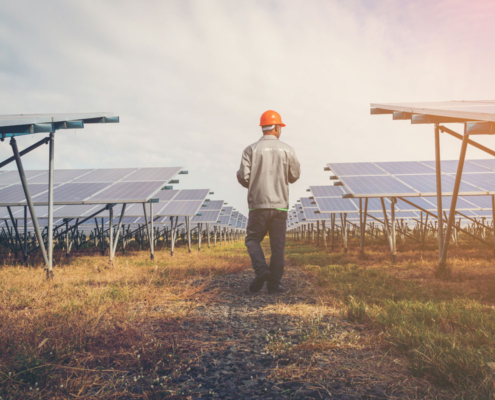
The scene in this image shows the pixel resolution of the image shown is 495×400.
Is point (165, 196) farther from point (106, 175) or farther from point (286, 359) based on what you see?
point (286, 359)

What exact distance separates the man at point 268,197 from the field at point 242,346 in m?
0.54

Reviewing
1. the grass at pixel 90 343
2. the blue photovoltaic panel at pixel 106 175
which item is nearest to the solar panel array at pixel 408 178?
the grass at pixel 90 343

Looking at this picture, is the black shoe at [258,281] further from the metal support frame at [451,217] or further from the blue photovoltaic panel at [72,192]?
the blue photovoltaic panel at [72,192]

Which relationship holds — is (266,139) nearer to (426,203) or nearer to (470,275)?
(470,275)

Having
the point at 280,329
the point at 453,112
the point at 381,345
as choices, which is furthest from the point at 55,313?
the point at 453,112

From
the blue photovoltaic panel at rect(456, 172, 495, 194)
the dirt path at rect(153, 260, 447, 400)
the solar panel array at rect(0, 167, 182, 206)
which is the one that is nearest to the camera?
the dirt path at rect(153, 260, 447, 400)

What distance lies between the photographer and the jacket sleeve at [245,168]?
4777 mm

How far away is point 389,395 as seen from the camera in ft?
5.86

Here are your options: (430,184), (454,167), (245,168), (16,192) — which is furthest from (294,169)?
(454,167)

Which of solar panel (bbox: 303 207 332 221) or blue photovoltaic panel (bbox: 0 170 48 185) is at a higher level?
blue photovoltaic panel (bbox: 0 170 48 185)

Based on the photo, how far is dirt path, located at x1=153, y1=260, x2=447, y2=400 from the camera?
1846 millimetres

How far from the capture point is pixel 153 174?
10773 millimetres

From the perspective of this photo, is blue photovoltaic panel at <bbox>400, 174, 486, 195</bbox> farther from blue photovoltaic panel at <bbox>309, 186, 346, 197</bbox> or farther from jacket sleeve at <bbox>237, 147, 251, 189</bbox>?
blue photovoltaic panel at <bbox>309, 186, 346, 197</bbox>

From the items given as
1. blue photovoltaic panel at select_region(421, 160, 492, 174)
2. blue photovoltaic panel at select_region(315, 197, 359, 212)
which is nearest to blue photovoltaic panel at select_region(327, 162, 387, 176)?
blue photovoltaic panel at select_region(421, 160, 492, 174)
